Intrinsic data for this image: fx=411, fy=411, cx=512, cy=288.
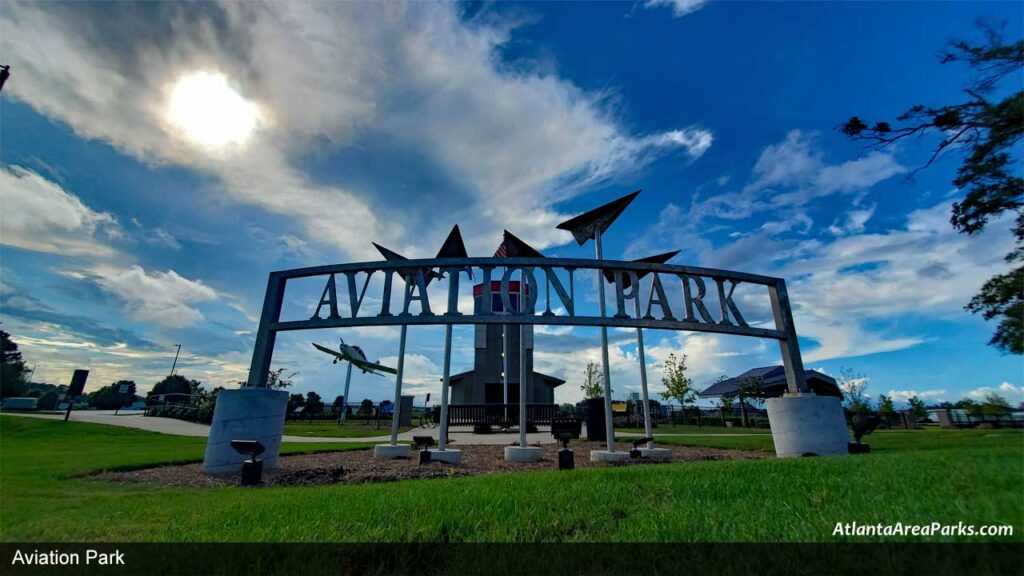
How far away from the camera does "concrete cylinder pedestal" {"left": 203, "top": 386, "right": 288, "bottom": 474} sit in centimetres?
799

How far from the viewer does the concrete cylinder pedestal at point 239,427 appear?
799 cm

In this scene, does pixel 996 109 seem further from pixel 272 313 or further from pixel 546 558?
pixel 272 313

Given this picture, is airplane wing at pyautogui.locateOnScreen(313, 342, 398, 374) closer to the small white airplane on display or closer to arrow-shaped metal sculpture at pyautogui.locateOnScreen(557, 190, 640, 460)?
the small white airplane on display

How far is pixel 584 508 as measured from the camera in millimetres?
3289

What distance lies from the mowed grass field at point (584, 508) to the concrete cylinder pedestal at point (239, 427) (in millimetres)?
2583

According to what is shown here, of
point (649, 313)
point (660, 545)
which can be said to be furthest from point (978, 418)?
point (660, 545)

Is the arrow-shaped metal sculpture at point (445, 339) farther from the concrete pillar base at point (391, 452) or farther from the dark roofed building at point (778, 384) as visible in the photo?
the dark roofed building at point (778, 384)

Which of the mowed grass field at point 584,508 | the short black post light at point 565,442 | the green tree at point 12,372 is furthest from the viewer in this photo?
the green tree at point 12,372

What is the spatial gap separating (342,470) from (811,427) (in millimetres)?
9537

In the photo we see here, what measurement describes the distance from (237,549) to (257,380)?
7.39 m

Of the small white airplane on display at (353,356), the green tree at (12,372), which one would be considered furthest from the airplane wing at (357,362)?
the green tree at (12,372)

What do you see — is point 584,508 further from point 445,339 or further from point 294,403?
point 294,403

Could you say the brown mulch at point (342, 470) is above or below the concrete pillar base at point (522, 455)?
below

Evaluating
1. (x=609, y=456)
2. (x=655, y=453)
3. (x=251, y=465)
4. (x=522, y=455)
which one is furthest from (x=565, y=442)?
(x=251, y=465)
